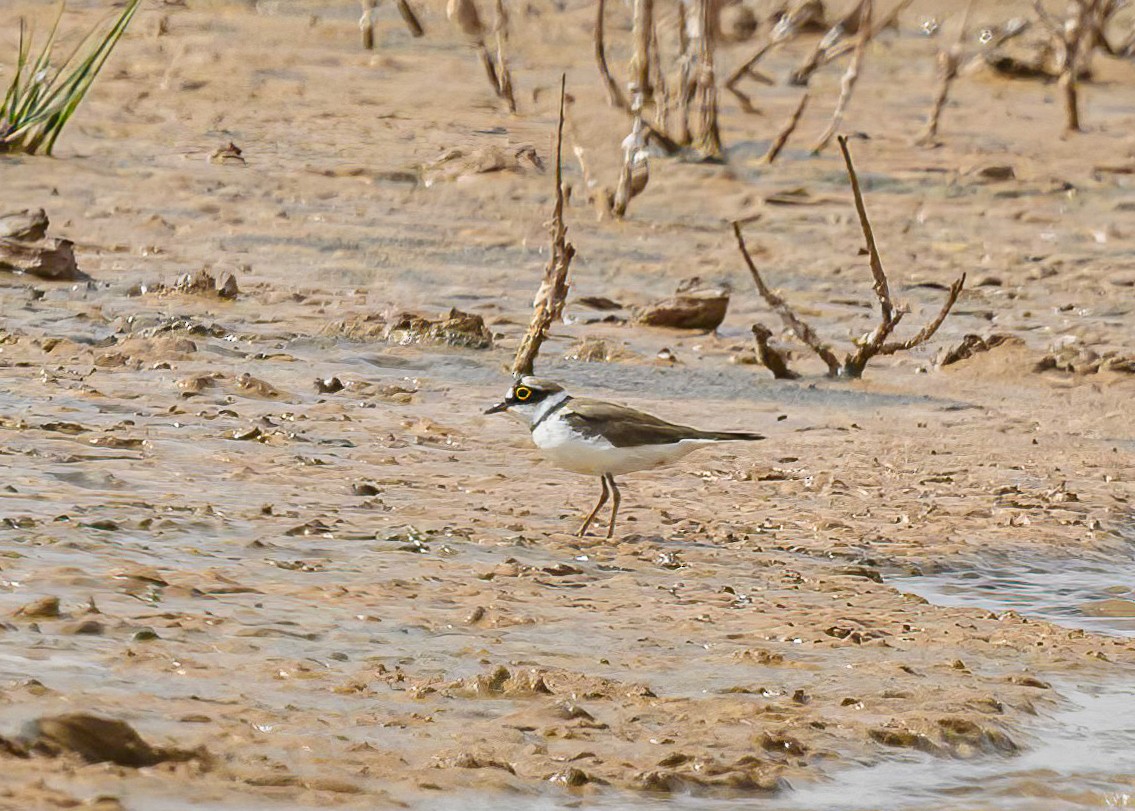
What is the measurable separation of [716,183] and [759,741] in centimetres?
791

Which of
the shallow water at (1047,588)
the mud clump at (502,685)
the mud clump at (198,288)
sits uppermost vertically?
the mud clump at (198,288)

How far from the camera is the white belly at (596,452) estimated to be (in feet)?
18.7

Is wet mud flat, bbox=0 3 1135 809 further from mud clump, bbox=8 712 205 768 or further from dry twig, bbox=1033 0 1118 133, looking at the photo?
dry twig, bbox=1033 0 1118 133

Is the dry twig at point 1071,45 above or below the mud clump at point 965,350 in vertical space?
above

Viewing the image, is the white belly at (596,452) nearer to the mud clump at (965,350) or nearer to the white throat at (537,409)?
the white throat at (537,409)

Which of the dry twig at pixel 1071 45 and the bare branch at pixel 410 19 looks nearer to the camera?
the dry twig at pixel 1071 45

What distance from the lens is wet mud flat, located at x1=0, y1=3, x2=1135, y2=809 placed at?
12.4 feet

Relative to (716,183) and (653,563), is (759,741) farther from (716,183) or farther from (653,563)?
(716,183)

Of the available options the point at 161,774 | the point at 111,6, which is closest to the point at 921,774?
the point at 161,774

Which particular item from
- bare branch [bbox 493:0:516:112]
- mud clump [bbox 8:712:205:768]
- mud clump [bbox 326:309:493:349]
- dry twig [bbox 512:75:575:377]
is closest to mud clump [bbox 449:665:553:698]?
mud clump [bbox 8:712:205:768]

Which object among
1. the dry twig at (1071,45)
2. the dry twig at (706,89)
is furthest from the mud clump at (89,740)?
the dry twig at (1071,45)

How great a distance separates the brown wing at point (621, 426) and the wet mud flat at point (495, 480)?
0.29 metres

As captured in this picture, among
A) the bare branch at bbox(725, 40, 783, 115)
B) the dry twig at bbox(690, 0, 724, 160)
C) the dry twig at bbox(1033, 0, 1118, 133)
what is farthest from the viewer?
the dry twig at bbox(1033, 0, 1118, 133)

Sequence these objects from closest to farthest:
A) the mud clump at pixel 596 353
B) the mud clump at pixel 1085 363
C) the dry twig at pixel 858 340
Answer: the dry twig at pixel 858 340
the mud clump at pixel 596 353
the mud clump at pixel 1085 363
